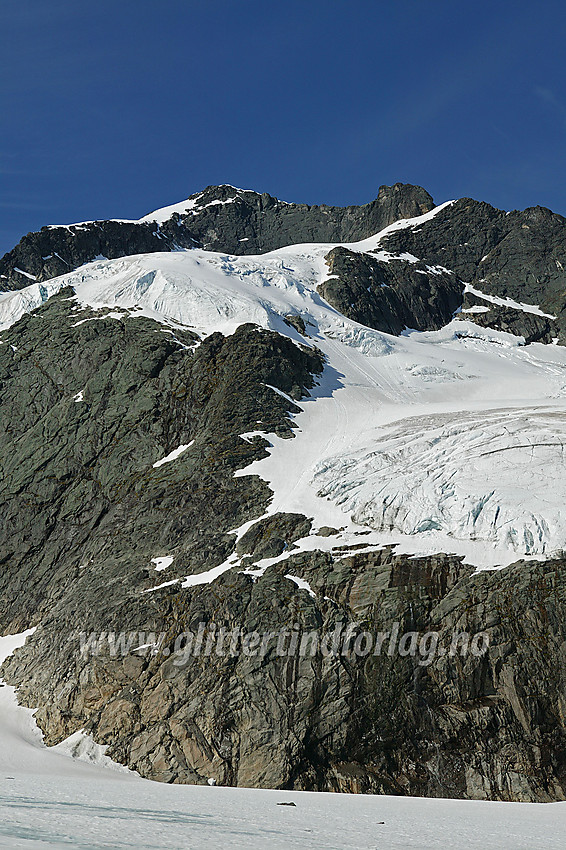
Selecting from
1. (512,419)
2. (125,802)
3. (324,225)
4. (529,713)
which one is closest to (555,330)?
(512,419)

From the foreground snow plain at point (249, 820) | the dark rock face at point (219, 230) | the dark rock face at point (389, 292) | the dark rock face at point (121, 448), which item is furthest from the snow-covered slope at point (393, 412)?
the dark rock face at point (219, 230)

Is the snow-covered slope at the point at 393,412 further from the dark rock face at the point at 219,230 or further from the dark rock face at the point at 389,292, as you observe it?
the dark rock face at the point at 219,230

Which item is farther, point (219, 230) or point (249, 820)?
point (219, 230)

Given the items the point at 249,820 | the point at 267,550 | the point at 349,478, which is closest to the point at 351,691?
the point at 267,550

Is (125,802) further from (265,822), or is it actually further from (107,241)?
(107,241)

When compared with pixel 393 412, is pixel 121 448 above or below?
above

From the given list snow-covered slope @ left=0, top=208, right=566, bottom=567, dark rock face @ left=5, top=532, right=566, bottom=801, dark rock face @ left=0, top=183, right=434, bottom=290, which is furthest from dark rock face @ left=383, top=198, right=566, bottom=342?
dark rock face @ left=5, top=532, right=566, bottom=801

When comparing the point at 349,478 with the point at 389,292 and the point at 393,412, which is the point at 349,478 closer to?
the point at 393,412
